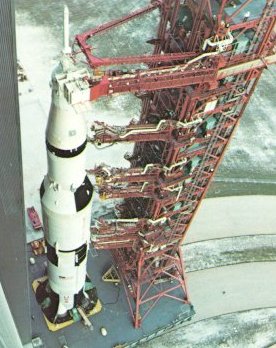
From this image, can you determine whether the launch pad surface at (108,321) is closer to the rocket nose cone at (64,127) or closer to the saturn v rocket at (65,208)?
the saturn v rocket at (65,208)

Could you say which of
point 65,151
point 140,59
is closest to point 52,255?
point 65,151

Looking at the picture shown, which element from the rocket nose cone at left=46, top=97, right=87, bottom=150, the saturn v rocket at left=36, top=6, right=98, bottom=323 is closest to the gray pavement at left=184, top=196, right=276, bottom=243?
the saturn v rocket at left=36, top=6, right=98, bottom=323

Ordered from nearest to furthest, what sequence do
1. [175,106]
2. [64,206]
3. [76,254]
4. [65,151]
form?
[65,151]
[175,106]
[64,206]
[76,254]

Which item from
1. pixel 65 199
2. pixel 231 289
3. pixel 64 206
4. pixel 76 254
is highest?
pixel 65 199

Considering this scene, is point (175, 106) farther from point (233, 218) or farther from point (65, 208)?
point (233, 218)

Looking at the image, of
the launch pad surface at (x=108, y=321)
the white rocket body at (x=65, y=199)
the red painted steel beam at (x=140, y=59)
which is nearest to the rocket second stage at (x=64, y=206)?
the white rocket body at (x=65, y=199)

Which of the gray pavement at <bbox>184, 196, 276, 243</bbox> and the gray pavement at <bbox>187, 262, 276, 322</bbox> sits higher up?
the gray pavement at <bbox>184, 196, 276, 243</bbox>

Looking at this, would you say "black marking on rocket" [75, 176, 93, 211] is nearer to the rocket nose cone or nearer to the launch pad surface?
the rocket nose cone
